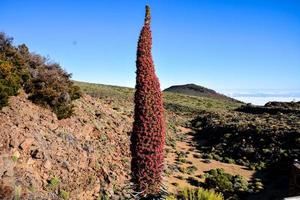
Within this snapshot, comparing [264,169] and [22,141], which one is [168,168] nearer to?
[264,169]

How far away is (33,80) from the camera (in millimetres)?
22969

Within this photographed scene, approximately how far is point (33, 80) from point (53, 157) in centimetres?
632

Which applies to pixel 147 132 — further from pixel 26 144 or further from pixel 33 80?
pixel 33 80

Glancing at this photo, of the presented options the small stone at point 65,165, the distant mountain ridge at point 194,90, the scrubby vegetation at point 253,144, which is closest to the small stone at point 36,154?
the small stone at point 65,165

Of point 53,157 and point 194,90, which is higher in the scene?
point 194,90

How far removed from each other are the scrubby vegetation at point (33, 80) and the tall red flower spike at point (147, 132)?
11.9 meters

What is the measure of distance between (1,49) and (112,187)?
Answer: 39.5 feet

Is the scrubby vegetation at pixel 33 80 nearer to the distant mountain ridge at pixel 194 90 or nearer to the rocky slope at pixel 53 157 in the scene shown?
the rocky slope at pixel 53 157

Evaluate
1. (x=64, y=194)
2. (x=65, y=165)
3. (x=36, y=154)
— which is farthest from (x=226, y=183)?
(x=36, y=154)

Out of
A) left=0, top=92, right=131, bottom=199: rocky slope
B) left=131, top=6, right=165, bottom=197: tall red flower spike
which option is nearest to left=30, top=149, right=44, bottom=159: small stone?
left=0, top=92, right=131, bottom=199: rocky slope

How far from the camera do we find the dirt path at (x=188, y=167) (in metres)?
24.2

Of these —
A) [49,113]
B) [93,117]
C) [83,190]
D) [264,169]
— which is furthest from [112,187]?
[264,169]

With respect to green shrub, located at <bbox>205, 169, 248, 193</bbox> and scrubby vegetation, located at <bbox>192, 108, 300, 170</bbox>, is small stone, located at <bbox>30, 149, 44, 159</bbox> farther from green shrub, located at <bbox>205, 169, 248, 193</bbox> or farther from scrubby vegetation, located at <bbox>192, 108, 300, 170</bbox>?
scrubby vegetation, located at <bbox>192, 108, 300, 170</bbox>

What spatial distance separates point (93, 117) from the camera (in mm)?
27656
